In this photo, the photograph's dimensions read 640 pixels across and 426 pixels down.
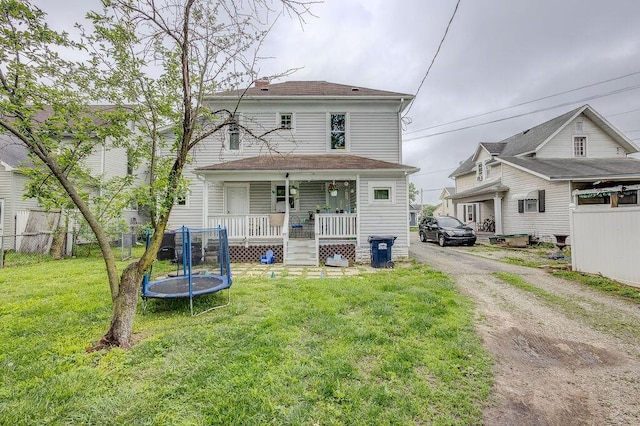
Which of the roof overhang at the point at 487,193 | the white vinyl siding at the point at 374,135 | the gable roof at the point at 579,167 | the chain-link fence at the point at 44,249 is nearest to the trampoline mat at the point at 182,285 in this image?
the chain-link fence at the point at 44,249

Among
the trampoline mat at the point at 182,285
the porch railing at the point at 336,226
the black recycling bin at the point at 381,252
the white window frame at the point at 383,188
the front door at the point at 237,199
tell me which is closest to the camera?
the trampoline mat at the point at 182,285

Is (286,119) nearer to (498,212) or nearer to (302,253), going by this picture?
(302,253)

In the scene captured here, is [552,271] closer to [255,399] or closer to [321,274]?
[321,274]

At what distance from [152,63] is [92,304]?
439 centimetres

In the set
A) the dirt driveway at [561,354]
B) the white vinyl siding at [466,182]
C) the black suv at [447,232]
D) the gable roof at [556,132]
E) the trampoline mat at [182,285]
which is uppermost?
the gable roof at [556,132]

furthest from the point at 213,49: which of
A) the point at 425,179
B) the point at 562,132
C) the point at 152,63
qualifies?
the point at 425,179

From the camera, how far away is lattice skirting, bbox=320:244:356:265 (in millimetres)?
10266

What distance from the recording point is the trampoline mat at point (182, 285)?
4855 millimetres

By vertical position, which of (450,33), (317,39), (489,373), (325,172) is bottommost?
(489,373)

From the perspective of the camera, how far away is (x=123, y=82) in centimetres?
376

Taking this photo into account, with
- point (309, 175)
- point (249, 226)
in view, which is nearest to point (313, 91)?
point (309, 175)

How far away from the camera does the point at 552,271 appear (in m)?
8.07

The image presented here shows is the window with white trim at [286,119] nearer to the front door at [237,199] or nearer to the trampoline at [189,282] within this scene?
the front door at [237,199]

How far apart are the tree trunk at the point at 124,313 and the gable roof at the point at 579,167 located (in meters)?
17.3
